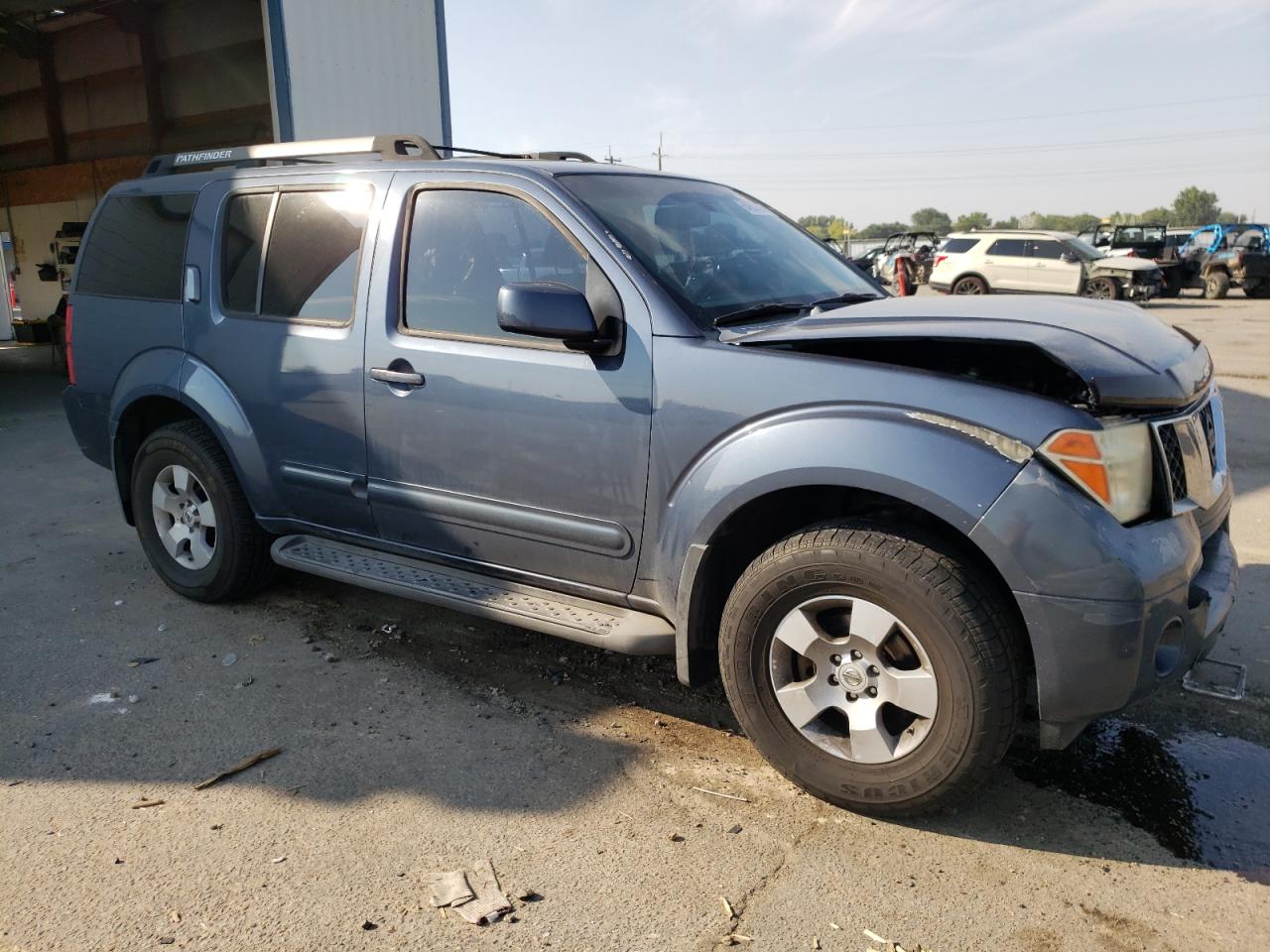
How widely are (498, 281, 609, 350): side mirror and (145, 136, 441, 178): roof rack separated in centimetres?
123

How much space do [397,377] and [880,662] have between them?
1962mm

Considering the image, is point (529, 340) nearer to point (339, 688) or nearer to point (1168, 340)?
point (339, 688)

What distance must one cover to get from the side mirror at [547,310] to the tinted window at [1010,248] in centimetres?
1936

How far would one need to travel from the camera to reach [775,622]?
283 cm

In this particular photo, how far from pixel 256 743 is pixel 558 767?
104 centimetres

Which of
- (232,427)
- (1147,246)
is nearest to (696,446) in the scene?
(232,427)

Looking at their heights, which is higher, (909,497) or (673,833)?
(909,497)

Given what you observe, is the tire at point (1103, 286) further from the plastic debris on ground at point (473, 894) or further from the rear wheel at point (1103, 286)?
the plastic debris on ground at point (473, 894)

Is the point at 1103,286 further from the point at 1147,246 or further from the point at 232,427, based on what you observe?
the point at 232,427

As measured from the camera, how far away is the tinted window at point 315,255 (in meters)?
3.78

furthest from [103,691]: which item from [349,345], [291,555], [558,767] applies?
[558,767]

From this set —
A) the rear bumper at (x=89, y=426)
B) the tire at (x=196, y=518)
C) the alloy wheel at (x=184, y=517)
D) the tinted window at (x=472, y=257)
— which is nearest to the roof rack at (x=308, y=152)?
the tinted window at (x=472, y=257)

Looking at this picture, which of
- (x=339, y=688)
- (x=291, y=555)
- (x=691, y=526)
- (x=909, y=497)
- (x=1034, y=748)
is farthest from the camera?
(x=291, y=555)

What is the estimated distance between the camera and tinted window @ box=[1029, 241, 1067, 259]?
66.4 feet
